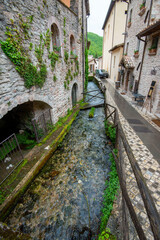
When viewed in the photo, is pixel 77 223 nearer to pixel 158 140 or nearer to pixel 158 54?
pixel 158 140

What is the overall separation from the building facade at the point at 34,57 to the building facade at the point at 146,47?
4.90 meters

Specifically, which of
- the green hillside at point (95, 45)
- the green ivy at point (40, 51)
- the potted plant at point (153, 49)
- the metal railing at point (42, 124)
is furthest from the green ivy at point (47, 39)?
the green hillside at point (95, 45)

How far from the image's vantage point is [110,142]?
5816 millimetres

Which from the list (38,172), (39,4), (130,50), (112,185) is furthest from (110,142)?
(130,50)

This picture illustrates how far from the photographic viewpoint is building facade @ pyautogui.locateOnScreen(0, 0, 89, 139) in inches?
129

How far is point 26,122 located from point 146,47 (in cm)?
913

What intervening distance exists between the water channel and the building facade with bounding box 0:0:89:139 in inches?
94.6

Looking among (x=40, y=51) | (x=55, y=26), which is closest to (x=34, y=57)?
(x=40, y=51)

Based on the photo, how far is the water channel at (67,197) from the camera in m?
2.81

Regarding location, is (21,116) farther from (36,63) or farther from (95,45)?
(95,45)

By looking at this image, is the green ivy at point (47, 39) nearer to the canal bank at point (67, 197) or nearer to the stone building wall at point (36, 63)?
the stone building wall at point (36, 63)

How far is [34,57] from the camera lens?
14.4 feet

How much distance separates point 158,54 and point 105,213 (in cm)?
820

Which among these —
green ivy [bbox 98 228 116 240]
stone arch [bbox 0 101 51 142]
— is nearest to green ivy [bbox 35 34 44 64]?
stone arch [bbox 0 101 51 142]
